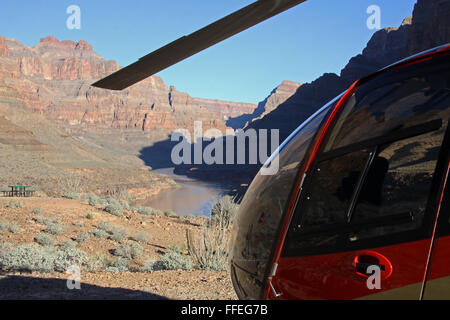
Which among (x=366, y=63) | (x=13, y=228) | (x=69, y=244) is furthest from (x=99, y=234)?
(x=366, y=63)

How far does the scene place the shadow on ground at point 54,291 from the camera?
16.6 feet

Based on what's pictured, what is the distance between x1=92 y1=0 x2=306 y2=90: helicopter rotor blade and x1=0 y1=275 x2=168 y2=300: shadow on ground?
3.79 meters

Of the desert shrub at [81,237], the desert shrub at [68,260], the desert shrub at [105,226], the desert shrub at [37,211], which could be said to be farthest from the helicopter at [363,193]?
the desert shrub at [37,211]

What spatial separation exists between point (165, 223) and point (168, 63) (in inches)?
736

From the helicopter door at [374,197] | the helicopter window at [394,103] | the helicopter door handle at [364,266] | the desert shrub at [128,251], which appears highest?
the helicopter window at [394,103]

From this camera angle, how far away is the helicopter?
157 centimetres

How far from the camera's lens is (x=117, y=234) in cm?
1519

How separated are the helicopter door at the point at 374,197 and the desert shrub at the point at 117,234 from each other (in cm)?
1400

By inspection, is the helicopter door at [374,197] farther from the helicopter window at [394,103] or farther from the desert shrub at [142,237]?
the desert shrub at [142,237]

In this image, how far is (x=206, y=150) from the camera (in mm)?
130750

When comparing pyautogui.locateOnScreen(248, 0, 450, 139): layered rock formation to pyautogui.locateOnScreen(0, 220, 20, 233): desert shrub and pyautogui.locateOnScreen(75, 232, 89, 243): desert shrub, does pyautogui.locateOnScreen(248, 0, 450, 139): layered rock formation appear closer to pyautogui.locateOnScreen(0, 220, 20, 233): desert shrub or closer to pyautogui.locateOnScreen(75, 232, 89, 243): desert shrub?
pyautogui.locateOnScreen(75, 232, 89, 243): desert shrub

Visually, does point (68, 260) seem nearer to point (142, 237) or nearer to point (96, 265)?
point (96, 265)
